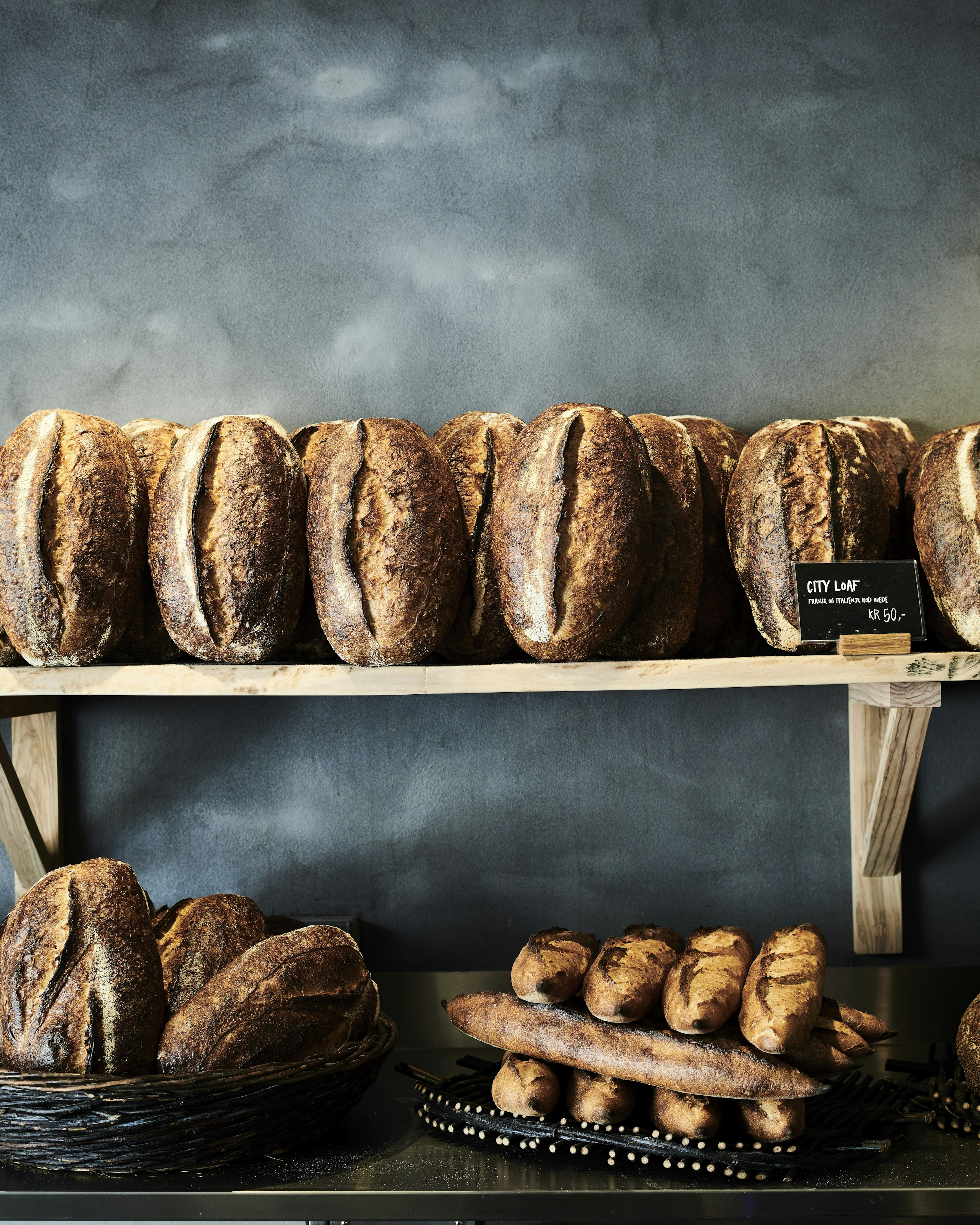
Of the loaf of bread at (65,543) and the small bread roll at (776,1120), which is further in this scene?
the loaf of bread at (65,543)

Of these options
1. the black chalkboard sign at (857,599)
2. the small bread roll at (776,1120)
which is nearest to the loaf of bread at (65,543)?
the black chalkboard sign at (857,599)

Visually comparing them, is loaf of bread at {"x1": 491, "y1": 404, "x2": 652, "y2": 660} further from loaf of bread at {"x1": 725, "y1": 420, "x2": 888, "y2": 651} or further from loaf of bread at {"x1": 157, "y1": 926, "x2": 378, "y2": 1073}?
loaf of bread at {"x1": 157, "y1": 926, "x2": 378, "y2": 1073}

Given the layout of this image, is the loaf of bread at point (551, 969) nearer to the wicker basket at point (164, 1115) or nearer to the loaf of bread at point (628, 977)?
the loaf of bread at point (628, 977)

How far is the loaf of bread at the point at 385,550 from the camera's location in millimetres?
1272

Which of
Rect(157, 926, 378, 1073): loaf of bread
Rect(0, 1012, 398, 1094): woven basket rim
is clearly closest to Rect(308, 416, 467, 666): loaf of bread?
Rect(157, 926, 378, 1073): loaf of bread

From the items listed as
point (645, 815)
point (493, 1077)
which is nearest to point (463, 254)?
point (645, 815)

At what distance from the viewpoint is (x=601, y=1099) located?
4.01 feet

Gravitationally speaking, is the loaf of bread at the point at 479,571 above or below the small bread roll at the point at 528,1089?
above

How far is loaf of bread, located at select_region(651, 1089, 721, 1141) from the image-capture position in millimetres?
1174

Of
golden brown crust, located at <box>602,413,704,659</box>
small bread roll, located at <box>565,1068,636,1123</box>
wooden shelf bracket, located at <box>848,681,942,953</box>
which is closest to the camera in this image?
small bread roll, located at <box>565,1068,636,1123</box>

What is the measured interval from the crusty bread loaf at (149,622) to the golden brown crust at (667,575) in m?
0.64

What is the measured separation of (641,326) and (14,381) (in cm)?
116

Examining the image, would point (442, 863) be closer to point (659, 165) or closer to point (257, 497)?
point (257, 497)

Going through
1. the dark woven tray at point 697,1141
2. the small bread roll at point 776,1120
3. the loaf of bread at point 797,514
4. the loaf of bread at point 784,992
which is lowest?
the dark woven tray at point 697,1141
